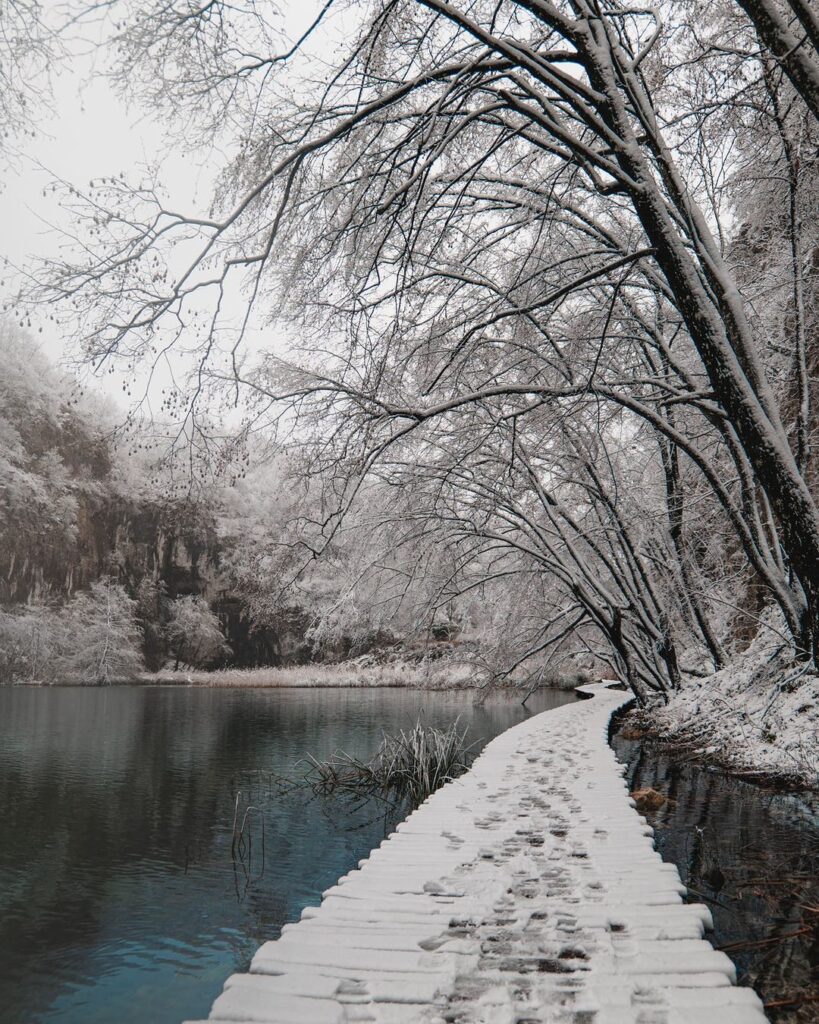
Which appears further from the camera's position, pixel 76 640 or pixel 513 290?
pixel 76 640

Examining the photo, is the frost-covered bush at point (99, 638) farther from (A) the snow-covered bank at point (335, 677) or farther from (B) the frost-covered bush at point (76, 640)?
(A) the snow-covered bank at point (335, 677)

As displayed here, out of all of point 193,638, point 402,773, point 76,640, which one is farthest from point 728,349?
point 193,638

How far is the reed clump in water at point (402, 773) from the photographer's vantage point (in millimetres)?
7304

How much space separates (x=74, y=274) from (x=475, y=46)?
8.63 ft

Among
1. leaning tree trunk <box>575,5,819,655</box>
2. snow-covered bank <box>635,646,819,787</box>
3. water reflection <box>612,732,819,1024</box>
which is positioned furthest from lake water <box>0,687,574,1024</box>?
leaning tree trunk <box>575,5,819,655</box>

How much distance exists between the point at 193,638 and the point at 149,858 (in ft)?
72.7

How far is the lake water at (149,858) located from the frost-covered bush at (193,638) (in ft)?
46.8

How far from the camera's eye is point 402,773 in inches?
302

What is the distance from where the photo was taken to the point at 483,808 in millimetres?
4672

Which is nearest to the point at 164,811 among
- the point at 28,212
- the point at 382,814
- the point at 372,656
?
the point at 382,814

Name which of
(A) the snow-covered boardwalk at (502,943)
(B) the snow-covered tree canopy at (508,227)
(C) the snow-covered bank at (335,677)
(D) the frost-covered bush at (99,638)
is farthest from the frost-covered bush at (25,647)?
(A) the snow-covered boardwalk at (502,943)

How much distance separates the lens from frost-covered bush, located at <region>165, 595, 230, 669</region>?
88.1ft

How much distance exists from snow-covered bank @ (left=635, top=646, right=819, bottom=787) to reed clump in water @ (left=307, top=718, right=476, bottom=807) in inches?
108

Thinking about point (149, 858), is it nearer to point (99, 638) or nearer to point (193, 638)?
point (99, 638)
